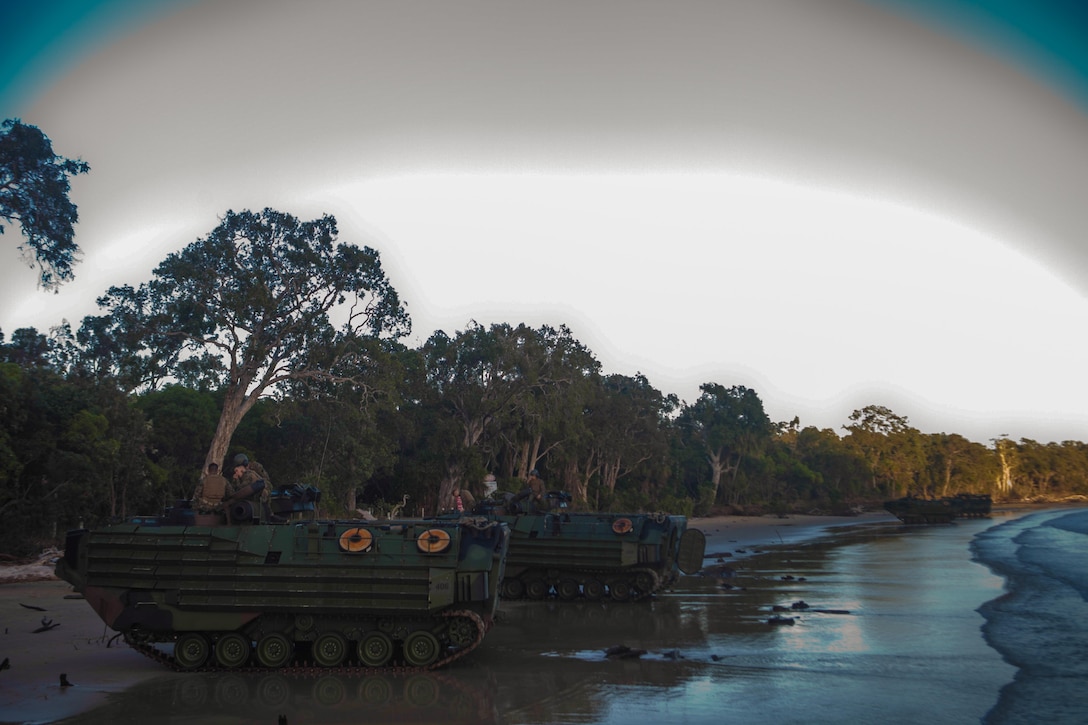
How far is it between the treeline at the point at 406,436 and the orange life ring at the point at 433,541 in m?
16.4

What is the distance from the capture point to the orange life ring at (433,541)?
41.8ft

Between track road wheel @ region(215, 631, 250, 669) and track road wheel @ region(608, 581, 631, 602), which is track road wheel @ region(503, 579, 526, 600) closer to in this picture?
track road wheel @ region(608, 581, 631, 602)

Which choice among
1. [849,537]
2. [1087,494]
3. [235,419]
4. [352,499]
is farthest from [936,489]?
[235,419]

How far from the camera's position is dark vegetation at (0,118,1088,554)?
2595 cm

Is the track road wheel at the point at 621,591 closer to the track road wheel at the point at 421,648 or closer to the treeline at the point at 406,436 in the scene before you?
the track road wheel at the point at 421,648

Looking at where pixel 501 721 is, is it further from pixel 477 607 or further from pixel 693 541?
pixel 693 541

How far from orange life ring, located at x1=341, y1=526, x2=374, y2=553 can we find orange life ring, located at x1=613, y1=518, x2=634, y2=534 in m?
8.68

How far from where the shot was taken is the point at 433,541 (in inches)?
504

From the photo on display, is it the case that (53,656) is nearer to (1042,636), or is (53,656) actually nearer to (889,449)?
(1042,636)

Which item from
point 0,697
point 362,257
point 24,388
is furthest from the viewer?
point 362,257

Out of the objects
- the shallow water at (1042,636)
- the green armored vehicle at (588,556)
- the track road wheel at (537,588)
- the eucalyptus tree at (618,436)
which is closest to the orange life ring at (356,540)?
the green armored vehicle at (588,556)

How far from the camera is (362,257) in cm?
3494

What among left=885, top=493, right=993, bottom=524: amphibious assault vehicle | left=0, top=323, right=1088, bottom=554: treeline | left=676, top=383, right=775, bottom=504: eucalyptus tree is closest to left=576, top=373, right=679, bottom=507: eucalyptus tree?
left=0, top=323, right=1088, bottom=554: treeline

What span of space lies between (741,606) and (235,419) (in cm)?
2109
